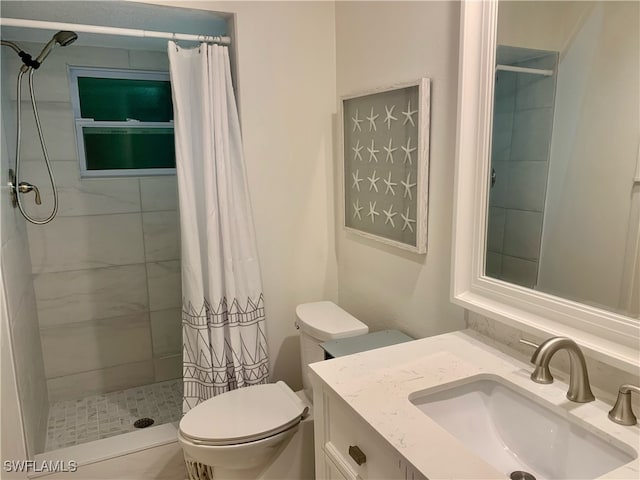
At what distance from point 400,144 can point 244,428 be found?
3.93 feet

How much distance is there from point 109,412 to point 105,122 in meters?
1.64

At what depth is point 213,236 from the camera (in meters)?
1.89

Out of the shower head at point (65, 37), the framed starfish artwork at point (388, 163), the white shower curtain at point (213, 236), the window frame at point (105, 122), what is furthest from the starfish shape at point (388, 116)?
the window frame at point (105, 122)

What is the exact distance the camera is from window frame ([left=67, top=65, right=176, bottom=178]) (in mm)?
2438

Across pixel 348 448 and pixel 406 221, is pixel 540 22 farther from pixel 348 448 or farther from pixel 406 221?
pixel 348 448

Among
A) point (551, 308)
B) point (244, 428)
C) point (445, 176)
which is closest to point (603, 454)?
point (551, 308)

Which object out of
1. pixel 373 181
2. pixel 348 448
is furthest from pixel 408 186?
pixel 348 448

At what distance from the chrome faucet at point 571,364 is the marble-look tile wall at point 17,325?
1.58 m

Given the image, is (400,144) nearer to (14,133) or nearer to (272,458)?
(272,458)

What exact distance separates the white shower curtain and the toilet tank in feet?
0.75

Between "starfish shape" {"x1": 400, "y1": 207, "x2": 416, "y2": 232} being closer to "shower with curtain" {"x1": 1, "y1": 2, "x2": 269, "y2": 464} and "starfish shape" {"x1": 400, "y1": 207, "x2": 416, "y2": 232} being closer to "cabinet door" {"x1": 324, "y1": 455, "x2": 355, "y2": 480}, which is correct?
"shower with curtain" {"x1": 1, "y1": 2, "x2": 269, "y2": 464}

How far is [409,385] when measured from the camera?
1.13 meters

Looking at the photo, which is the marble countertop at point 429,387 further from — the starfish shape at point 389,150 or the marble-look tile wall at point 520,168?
the starfish shape at point 389,150

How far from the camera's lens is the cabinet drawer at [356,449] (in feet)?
3.10
